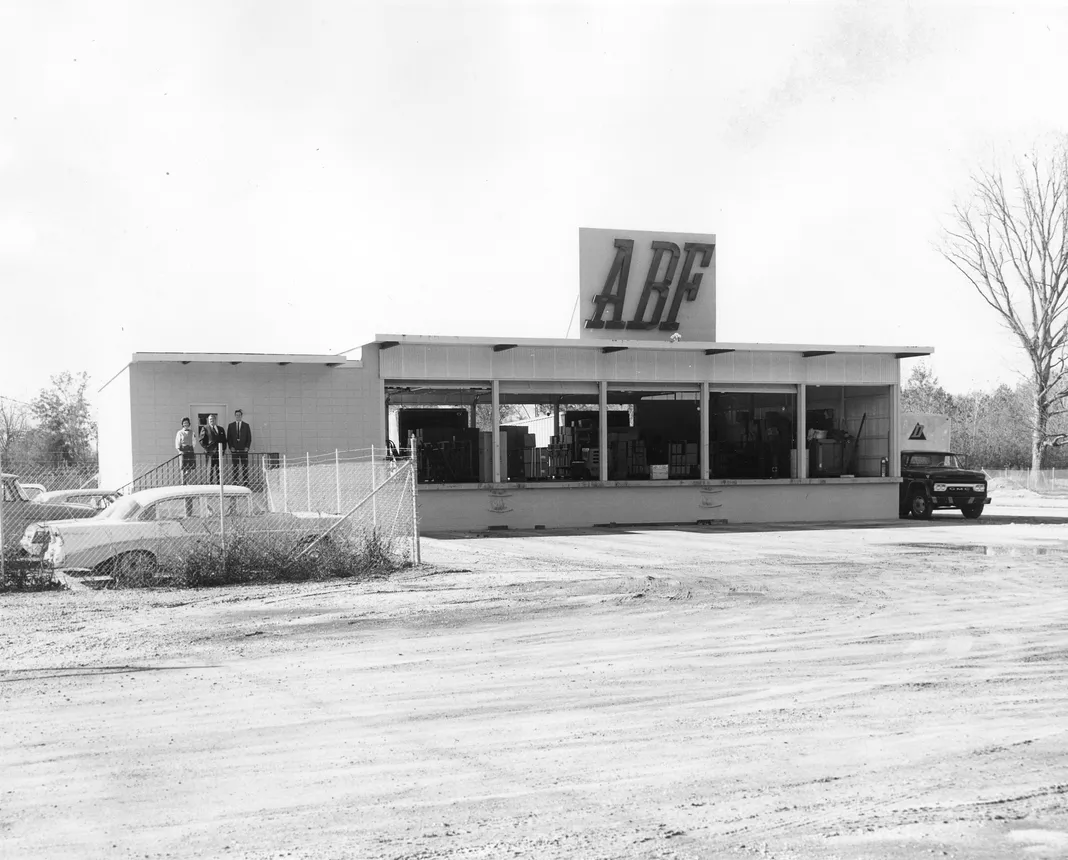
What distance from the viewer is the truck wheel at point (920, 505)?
31047mm

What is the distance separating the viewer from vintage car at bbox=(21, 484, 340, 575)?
14.5 meters

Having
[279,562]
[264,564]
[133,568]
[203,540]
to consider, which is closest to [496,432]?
[279,562]

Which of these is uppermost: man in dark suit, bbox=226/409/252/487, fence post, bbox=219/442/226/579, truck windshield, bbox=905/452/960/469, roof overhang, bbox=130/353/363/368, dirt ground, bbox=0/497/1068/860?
roof overhang, bbox=130/353/363/368

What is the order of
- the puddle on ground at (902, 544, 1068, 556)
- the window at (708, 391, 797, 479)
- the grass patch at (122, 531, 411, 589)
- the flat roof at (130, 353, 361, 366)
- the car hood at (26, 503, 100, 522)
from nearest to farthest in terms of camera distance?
the grass patch at (122, 531, 411, 589)
the car hood at (26, 503, 100, 522)
the puddle on ground at (902, 544, 1068, 556)
the flat roof at (130, 353, 361, 366)
the window at (708, 391, 797, 479)

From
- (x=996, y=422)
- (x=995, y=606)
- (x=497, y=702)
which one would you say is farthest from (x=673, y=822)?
(x=996, y=422)

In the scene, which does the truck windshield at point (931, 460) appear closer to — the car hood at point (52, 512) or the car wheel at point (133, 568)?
the car hood at point (52, 512)

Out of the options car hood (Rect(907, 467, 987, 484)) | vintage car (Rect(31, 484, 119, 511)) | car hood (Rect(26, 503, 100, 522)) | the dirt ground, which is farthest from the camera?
car hood (Rect(907, 467, 987, 484))

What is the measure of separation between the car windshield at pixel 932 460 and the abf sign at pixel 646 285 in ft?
22.8

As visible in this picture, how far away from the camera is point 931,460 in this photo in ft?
105

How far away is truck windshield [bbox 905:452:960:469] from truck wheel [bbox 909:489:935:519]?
3.24 ft

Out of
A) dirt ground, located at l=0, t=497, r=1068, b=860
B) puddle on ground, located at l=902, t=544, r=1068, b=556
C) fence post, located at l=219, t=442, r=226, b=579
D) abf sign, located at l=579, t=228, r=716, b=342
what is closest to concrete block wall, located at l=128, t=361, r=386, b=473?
abf sign, located at l=579, t=228, r=716, b=342

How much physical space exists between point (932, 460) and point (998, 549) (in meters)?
12.1

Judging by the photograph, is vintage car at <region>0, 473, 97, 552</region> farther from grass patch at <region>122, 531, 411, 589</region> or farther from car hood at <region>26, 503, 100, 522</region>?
grass patch at <region>122, 531, 411, 589</region>

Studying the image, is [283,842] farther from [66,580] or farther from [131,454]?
[131,454]
